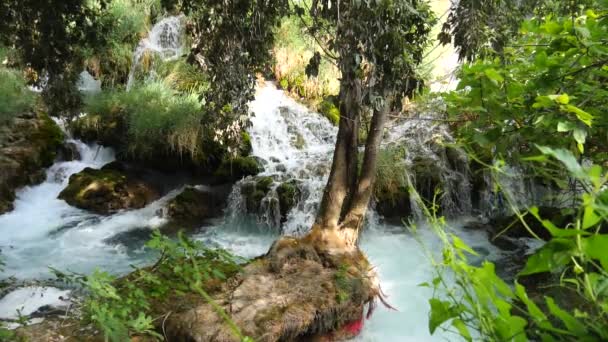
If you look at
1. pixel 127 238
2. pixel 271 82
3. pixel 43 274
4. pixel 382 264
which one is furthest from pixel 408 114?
pixel 43 274

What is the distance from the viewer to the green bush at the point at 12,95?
7.77 m

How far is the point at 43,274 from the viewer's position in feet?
17.5

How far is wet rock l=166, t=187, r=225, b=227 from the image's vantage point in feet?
22.8

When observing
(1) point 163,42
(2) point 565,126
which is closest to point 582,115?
(2) point 565,126

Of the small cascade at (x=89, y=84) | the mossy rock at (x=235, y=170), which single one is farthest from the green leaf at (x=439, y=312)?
the small cascade at (x=89, y=84)

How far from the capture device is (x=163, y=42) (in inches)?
401

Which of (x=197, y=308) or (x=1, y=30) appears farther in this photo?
(x=1, y=30)

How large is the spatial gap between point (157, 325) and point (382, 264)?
3443mm

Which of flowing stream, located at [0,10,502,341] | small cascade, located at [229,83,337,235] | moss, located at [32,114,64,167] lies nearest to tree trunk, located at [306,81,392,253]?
flowing stream, located at [0,10,502,341]

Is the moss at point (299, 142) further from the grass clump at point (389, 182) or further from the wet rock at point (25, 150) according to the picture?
the wet rock at point (25, 150)

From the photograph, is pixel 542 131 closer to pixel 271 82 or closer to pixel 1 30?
pixel 1 30

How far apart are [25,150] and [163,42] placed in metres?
3.93

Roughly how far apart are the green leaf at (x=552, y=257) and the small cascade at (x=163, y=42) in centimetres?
982

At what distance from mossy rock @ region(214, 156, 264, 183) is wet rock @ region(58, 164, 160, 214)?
3.61 feet
